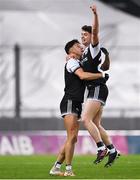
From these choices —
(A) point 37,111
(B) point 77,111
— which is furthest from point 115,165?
(A) point 37,111

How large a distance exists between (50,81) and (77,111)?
1651cm

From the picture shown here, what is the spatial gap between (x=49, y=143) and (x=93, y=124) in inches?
379

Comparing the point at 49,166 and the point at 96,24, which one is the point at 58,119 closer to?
the point at 49,166

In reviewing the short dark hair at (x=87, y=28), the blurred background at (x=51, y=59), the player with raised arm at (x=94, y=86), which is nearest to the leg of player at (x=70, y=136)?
the player with raised arm at (x=94, y=86)

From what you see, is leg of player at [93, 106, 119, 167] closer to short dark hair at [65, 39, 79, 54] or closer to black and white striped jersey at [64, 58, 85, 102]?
black and white striped jersey at [64, 58, 85, 102]

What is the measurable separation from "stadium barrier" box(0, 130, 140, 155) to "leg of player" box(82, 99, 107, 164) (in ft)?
29.9

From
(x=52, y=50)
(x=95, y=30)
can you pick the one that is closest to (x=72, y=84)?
(x=95, y=30)

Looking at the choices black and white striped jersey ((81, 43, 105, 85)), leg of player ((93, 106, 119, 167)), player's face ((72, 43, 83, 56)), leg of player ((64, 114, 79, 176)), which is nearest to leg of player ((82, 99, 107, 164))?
leg of player ((93, 106, 119, 167))

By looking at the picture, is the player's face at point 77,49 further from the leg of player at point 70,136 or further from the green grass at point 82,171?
the green grass at point 82,171

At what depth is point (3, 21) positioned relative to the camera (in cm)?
2927

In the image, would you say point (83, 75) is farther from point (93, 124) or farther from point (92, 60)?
point (93, 124)

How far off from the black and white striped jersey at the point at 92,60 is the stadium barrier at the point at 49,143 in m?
9.39

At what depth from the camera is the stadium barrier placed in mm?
22484

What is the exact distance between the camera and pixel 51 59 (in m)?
28.8
